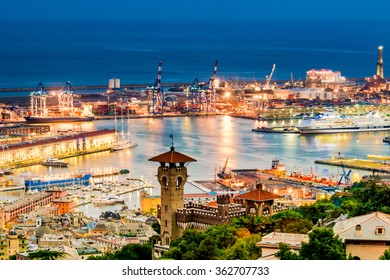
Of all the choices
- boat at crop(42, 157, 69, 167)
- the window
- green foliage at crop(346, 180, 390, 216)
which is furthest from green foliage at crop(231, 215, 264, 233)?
boat at crop(42, 157, 69, 167)

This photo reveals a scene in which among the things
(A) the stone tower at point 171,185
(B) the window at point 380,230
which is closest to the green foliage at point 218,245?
(B) the window at point 380,230

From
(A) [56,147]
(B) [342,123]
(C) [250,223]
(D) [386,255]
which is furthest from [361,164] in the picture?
(D) [386,255]

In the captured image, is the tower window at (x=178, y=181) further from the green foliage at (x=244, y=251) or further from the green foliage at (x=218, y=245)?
the green foliage at (x=244, y=251)

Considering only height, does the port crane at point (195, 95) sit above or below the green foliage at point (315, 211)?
below

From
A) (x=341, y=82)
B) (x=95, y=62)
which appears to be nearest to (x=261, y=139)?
(x=95, y=62)

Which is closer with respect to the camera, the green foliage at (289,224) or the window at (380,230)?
the window at (380,230)

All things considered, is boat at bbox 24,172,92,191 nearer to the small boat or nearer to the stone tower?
the small boat
